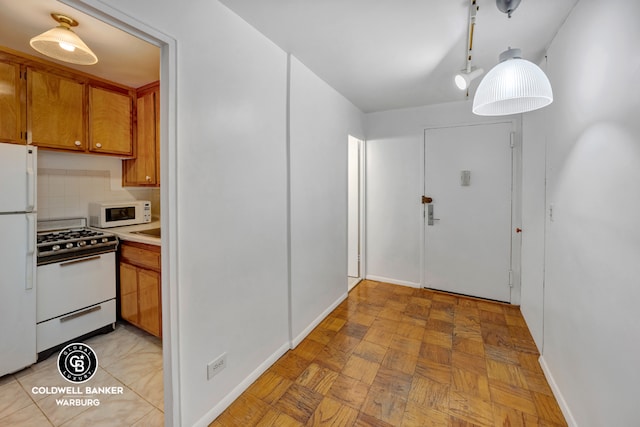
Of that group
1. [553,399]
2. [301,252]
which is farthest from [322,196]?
[553,399]

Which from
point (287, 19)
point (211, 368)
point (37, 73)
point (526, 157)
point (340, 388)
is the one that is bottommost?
point (340, 388)

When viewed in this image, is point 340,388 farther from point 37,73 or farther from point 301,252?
point 37,73

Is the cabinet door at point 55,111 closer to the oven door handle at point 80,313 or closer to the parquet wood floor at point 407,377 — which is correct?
the oven door handle at point 80,313

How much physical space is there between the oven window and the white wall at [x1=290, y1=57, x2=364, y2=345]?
1.96 metres

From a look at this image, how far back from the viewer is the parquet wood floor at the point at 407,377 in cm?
159

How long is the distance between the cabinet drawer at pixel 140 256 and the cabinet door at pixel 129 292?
8 cm

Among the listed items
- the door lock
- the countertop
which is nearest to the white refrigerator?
the countertop

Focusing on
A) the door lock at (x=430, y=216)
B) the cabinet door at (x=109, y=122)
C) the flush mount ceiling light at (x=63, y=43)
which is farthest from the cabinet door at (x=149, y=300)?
the door lock at (x=430, y=216)

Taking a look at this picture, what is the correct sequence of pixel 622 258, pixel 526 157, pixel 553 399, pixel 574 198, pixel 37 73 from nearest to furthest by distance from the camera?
1. pixel 622 258
2. pixel 574 198
3. pixel 553 399
4. pixel 37 73
5. pixel 526 157

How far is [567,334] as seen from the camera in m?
1.59

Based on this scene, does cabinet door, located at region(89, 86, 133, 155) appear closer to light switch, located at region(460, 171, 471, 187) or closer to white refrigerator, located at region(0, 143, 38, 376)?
white refrigerator, located at region(0, 143, 38, 376)

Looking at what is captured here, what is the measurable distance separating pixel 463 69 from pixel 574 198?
4.88 ft

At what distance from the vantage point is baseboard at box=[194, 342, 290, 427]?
1.53 m

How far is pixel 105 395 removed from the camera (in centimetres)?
178
